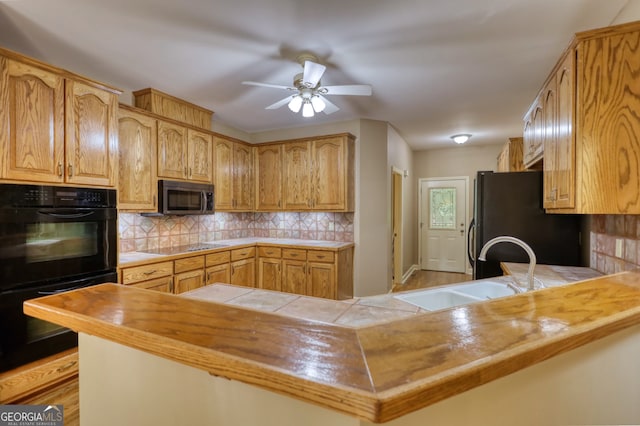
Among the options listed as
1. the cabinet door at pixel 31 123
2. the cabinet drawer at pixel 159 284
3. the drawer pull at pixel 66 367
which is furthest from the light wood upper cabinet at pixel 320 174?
the drawer pull at pixel 66 367

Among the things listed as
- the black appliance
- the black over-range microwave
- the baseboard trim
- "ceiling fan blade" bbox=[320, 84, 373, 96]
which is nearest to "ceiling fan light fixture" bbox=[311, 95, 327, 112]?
"ceiling fan blade" bbox=[320, 84, 373, 96]

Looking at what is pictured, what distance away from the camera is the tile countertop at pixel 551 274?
1802mm

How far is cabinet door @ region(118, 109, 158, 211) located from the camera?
2.62 meters

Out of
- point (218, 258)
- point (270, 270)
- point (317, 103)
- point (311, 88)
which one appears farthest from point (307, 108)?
point (270, 270)

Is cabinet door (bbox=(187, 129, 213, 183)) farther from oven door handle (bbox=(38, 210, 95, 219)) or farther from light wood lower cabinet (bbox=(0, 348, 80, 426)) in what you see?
light wood lower cabinet (bbox=(0, 348, 80, 426))

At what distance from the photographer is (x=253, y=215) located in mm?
4668

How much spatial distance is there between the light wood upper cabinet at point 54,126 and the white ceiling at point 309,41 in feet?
0.98

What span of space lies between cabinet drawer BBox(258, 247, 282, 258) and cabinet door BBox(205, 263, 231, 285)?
509mm

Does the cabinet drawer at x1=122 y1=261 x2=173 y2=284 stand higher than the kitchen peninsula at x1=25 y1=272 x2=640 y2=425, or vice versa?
the kitchen peninsula at x1=25 y1=272 x2=640 y2=425

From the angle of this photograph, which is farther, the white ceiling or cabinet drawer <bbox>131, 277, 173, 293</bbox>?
cabinet drawer <bbox>131, 277, 173, 293</bbox>

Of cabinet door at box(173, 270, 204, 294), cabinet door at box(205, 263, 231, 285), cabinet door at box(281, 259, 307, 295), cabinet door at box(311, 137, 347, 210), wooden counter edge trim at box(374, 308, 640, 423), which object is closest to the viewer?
wooden counter edge trim at box(374, 308, 640, 423)

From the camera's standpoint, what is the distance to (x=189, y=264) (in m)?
2.92

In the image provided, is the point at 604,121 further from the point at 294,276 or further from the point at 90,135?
the point at 90,135

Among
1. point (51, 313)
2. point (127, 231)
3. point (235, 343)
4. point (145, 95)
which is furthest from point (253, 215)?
point (235, 343)
